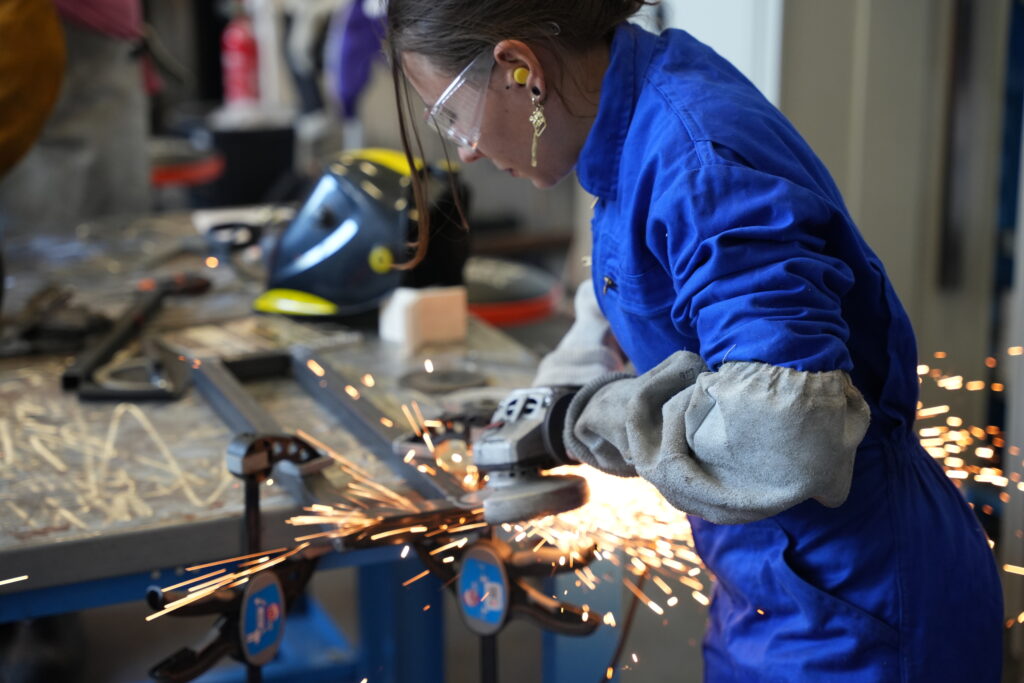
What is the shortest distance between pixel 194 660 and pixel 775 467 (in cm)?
70

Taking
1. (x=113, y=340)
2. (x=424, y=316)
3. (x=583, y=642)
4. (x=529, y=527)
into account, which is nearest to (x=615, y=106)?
(x=529, y=527)

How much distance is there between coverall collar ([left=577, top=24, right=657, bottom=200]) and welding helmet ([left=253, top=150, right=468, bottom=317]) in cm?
84

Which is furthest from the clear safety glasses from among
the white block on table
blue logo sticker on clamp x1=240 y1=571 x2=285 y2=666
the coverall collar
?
the white block on table

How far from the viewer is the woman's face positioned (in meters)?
1.16

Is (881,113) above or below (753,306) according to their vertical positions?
above

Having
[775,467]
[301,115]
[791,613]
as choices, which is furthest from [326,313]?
[301,115]

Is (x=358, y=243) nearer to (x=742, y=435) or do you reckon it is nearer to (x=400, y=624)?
(x=400, y=624)

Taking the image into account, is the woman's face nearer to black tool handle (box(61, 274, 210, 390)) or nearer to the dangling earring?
the dangling earring

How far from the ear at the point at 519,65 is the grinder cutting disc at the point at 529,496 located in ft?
1.37

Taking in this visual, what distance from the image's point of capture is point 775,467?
953mm

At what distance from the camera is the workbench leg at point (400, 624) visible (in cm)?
194

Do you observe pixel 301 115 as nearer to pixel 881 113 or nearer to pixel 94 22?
Result: pixel 94 22

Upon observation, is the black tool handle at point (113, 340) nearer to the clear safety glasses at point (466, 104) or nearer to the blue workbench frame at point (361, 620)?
the blue workbench frame at point (361, 620)

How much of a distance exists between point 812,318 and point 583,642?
805 millimetres
